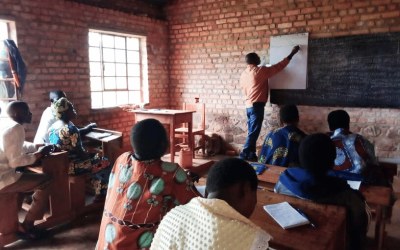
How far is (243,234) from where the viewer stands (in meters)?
0.95

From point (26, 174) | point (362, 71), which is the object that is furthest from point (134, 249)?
point (362, 71)

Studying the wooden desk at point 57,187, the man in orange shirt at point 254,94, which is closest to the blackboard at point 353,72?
the man in orange shirt at point 254,94

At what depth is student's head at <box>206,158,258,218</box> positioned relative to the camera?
3.94 ft

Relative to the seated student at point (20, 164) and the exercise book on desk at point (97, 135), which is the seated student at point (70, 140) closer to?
the seated student at point (20, 164)

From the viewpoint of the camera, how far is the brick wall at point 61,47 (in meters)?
4.17

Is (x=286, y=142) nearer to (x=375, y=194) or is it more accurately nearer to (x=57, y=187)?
(x=375, y=194)

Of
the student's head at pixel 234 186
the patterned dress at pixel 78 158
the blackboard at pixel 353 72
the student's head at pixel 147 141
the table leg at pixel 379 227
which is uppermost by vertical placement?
the blackboard at pixel 353 72

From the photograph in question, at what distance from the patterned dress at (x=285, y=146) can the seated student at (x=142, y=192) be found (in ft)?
4.09

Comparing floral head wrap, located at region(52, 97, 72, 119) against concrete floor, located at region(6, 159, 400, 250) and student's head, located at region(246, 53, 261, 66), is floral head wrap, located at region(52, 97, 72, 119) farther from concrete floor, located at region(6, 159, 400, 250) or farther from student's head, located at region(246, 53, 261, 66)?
student's head, located at region(246, 53, 261, 66)

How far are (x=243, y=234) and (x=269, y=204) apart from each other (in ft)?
2.77

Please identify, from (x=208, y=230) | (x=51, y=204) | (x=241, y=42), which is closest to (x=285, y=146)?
(x=208, y=230)

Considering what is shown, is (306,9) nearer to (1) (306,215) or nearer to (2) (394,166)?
(2) (394,166)

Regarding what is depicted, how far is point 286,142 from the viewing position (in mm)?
2678

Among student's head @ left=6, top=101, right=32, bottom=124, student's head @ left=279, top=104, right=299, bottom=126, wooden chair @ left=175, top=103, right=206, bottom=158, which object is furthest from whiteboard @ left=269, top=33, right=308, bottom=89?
student's head @ left=6, top=101, right=32, bottom=124
